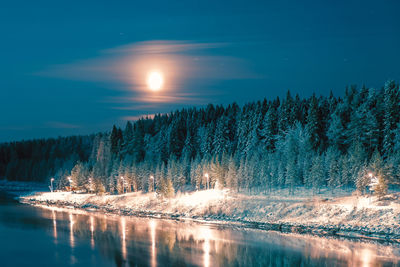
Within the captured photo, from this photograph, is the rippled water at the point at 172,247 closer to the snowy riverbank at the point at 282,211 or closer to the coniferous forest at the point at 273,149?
the snowy riverbank at the point at 282,211

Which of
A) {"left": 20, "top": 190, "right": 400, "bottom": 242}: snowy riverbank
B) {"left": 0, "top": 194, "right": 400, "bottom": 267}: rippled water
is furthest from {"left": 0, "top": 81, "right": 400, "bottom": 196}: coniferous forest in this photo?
{"left": 0, "top": 194, "right": 400, "bottom": 267}: rippled water

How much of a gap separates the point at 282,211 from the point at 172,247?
21.0 metres

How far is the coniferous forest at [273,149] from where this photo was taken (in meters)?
64.2

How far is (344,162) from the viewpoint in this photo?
206 ft

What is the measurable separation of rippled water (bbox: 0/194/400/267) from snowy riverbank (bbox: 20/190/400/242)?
365 centimetres

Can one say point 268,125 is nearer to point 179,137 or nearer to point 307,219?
point 179,137

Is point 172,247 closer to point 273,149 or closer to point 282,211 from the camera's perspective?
point 282,211

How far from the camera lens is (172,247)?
42.0 m

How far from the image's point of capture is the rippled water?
118 ft

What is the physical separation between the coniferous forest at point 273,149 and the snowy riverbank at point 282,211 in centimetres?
320

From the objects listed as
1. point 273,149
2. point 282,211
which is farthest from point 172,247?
point 273,149

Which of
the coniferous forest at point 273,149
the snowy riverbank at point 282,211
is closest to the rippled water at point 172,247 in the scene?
the snowy riverbank at point 282,211

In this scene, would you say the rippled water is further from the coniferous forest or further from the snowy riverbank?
the coniferous forest

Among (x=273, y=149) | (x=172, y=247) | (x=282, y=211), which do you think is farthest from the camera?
(x=273, y=149)
